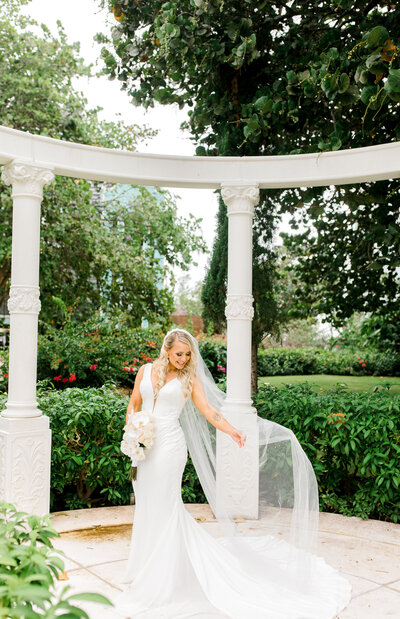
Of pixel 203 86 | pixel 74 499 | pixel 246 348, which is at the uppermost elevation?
pixel 203 86

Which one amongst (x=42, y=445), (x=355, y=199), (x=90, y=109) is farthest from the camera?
(x=90, y=109)

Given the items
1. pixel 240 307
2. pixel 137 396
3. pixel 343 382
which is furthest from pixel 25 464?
pixel 343 382

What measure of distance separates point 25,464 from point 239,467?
2213 mm

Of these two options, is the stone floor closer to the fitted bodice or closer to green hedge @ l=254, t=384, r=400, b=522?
green hedge @ l=254, t=384, r=400, b=522

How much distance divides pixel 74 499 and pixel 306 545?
3017mm

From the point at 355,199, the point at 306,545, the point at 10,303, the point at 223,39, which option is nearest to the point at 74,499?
the point at 10,303

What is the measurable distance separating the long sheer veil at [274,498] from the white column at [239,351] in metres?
0.81

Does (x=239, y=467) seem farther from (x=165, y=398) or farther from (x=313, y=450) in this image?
(x=165, y=398)

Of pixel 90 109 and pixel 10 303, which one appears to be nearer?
pixel 10 303

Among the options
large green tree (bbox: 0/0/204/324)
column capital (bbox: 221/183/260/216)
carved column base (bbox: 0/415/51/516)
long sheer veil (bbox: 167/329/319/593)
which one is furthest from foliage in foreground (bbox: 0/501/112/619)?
large green tree (bbox: 0/0/204/324)

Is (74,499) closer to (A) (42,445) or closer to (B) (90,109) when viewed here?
(A) (42,445)

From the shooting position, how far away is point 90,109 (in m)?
13.5

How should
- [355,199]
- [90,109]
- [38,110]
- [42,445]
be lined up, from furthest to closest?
[90,109], [38,110], [355,199], [42,445]

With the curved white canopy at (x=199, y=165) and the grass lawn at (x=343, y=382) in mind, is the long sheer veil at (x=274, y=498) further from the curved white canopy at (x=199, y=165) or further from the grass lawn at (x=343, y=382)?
the grass lawn at (x=343, y=382)
